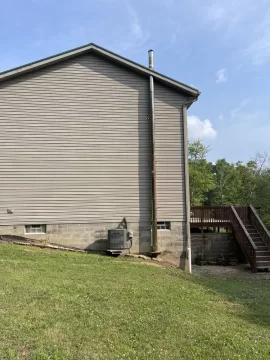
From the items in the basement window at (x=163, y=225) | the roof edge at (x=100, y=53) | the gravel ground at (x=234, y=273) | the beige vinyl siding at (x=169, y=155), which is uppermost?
the roof edge at (x=100, y=53)

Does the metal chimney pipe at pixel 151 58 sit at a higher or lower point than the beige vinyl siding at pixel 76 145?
higher

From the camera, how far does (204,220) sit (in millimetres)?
18016

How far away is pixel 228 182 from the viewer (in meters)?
51.1

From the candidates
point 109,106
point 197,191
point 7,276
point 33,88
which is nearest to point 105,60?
point 109,106

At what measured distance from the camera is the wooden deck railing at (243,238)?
14.6m

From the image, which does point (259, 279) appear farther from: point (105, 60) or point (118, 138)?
point (105, 60)

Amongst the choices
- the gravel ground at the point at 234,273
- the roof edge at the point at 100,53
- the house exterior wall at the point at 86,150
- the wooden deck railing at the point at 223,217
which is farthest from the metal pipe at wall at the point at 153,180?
the wooden deck railing at the point at 223,217

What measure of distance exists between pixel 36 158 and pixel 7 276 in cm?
570

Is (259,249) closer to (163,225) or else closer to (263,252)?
(263,252)

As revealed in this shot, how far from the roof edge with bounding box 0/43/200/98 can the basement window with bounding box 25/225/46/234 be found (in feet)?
16.1

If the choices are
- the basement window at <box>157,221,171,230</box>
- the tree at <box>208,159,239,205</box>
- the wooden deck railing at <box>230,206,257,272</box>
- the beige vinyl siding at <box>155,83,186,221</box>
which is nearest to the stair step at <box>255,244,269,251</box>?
the wooden deck railing at <box>230,206,257,272</box>

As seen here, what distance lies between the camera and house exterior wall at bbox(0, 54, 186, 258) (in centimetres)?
1209

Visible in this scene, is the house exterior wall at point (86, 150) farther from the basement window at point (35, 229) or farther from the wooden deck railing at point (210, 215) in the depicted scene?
the wooden deck railing at point (210, 215)

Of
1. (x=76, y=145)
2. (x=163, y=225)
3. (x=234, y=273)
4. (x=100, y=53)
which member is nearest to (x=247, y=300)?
(x=163, y=225)
